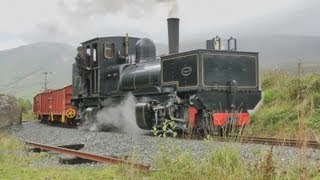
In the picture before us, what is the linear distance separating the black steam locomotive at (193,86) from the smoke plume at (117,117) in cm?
30

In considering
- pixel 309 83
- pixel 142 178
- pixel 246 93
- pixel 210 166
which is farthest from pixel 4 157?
pixel 309 83

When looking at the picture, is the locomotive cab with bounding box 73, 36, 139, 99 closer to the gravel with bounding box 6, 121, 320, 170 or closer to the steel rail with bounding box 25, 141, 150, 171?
the gravel with bounding box 6, 121, 320, 170

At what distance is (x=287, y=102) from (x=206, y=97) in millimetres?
3190

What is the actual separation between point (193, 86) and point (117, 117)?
15.4 feet

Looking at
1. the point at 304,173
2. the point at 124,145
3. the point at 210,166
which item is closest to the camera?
the point at 304,173

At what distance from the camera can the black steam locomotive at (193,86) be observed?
1344cm

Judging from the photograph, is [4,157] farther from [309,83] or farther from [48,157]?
[309,83]

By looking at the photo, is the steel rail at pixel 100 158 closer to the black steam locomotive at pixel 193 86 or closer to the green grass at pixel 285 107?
the black steam locomotive at pixel 193 86

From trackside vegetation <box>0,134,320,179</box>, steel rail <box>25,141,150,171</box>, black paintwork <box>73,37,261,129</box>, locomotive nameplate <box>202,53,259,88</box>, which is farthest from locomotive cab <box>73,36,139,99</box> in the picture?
trackside vegetation <box>0,134,320,179</box>

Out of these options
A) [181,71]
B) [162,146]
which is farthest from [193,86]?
[162,146]

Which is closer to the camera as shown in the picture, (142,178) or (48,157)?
(142,178)

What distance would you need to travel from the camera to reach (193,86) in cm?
1366

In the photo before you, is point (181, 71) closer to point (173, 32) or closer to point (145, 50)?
point (173, 32)

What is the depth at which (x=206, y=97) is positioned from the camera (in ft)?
44.1
